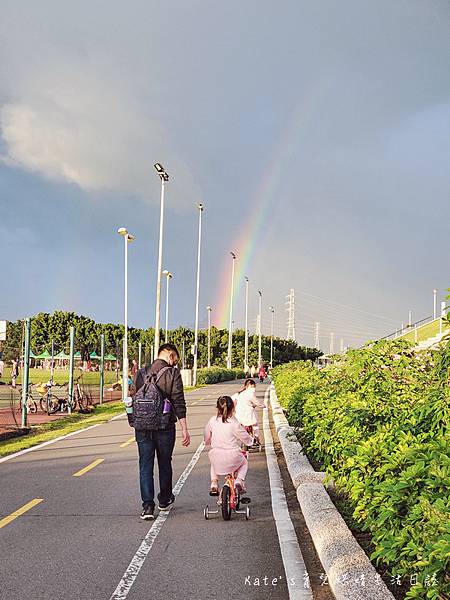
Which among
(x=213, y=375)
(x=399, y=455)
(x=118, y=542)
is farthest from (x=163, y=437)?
(x=213, y=375)

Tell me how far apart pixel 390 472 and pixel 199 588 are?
5.88 feet

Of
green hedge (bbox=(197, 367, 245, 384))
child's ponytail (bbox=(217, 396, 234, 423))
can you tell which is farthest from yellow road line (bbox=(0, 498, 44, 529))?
green hedge (bbox=(197, 367, 245, 384))

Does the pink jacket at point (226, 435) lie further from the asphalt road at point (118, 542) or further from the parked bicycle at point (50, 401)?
the parked bicycle at point (50, 401)

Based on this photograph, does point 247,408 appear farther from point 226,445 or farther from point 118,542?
point 118,542

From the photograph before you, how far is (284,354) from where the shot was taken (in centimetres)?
13188

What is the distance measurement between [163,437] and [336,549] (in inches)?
132

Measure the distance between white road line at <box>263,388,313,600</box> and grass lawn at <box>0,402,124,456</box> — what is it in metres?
6.74

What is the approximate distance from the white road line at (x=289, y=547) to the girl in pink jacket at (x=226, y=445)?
68 centimetres

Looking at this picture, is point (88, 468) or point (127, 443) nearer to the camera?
point (88, 468)

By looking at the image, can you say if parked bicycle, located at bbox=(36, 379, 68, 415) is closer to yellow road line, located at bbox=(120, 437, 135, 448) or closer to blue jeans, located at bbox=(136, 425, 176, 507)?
yellow road line, located at bbox=(120, 437, 135, 448)

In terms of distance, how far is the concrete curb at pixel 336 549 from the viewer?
507 centimetres

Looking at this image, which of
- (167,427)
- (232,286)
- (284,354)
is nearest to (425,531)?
(167,427)

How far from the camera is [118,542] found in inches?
297

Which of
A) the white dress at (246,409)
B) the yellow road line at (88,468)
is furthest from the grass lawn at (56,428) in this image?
the white dress at (246,409)
